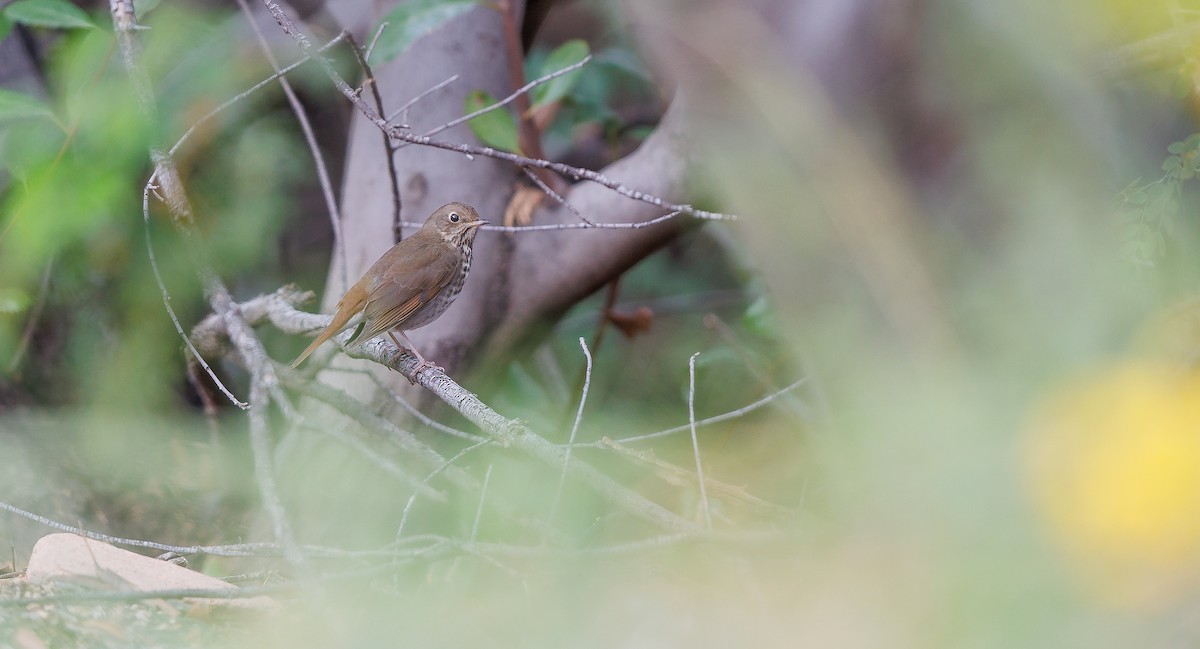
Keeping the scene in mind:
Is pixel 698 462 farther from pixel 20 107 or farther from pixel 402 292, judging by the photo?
pixel 20 107

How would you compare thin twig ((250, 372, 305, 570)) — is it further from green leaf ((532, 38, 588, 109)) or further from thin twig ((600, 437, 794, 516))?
green leaf ((532, 38, 588, 109))

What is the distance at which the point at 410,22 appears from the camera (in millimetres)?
3188

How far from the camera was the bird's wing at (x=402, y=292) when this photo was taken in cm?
261

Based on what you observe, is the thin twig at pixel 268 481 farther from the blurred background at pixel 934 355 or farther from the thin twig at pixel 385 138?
the thin twig at pixel 385 138

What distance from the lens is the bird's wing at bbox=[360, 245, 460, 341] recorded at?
2.61 m

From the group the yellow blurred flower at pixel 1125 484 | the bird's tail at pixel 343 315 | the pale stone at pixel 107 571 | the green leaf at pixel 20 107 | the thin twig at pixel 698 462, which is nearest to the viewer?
the yellow blurred flower at pixel 1125 484

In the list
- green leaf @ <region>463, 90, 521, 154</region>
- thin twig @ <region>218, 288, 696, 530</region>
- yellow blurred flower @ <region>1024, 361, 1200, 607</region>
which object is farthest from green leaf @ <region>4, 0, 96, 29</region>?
yellow blurred flower @ <region>1024, 361, 1200, 607</region>

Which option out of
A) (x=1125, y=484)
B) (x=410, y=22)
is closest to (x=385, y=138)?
(x=410, y=22)

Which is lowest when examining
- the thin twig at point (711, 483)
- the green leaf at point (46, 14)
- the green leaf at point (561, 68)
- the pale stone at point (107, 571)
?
the pale stone at point (107, 571)

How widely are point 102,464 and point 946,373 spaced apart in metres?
3.69

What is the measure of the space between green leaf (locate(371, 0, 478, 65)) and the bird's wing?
0.84 meters

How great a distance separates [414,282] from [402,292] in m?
0.05

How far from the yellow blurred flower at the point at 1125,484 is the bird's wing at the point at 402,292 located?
6.84 feet

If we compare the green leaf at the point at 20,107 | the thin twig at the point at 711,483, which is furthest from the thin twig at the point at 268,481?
the green leaf at the point at 20,107
